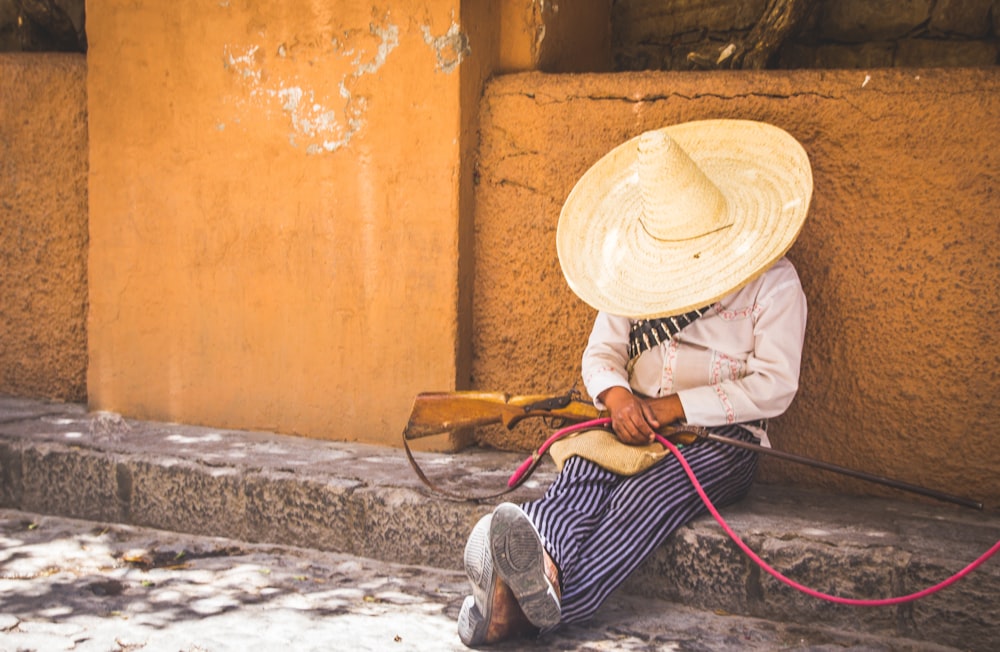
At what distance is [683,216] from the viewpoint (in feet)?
9.04

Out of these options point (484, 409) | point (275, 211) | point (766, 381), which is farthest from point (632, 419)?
point (275, 211)

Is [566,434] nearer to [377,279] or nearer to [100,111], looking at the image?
[377,279]

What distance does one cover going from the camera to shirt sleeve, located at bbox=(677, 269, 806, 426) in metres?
2.69

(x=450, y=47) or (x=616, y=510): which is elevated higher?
(x=450, y=47)

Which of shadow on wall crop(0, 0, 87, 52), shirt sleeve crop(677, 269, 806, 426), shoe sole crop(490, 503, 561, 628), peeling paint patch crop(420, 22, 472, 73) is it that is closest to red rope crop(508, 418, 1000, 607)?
shirt sleeve crop(677, 269, 806, 426)

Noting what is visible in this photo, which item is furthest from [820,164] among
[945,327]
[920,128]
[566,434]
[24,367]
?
[24,367]

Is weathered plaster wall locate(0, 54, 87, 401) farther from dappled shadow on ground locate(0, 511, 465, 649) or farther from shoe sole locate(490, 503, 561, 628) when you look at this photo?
shoe sole locate(490, 503, 561, 628)

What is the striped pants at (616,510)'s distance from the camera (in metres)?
2.49

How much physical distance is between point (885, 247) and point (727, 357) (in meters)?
0.65

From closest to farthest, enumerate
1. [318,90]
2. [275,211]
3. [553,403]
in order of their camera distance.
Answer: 1. [553,403]
2. [318,90]
3. [275,211]

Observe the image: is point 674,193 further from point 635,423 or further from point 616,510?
point 616,510

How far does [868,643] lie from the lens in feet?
8.11

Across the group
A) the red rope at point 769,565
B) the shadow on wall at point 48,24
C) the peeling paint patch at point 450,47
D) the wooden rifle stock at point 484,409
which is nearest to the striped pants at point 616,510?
the red rope at point 769,565

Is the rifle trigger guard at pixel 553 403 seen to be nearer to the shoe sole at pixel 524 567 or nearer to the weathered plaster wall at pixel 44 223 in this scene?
the shoe sole at pixel 524 567
